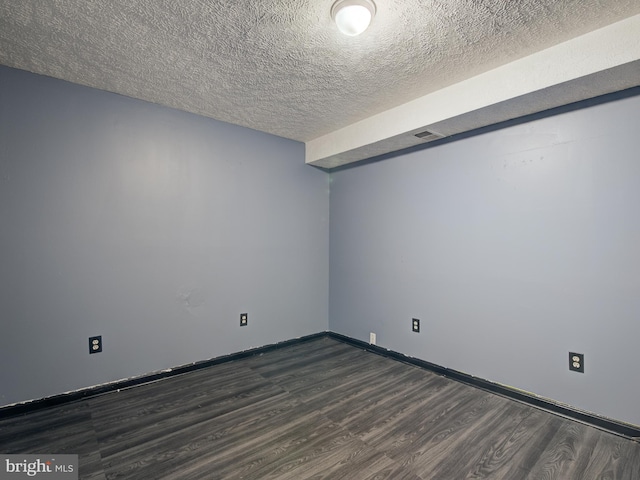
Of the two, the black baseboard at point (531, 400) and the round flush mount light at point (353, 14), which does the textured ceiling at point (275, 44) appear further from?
the black baseboard at point (531, 400)

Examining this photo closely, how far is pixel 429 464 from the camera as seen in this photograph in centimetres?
160

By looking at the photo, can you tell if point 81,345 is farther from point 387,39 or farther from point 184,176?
point 387,39

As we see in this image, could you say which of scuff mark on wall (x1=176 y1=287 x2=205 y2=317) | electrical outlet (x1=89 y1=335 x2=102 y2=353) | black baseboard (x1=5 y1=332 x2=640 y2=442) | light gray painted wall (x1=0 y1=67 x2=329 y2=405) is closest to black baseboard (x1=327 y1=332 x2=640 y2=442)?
black baseboard (x1=5 y1=332 x2=640 y2=442)

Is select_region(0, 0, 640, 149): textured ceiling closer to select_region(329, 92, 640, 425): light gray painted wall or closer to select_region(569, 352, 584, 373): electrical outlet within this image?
select_region(329, 92, 640, 425): light gray painted wall

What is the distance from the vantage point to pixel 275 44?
175 cm

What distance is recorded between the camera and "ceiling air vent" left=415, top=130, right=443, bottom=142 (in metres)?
2.57

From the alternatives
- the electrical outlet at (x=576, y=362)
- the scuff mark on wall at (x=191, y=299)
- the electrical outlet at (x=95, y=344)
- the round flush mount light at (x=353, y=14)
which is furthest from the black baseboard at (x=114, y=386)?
the round flush mount light at (x=353, y=14)

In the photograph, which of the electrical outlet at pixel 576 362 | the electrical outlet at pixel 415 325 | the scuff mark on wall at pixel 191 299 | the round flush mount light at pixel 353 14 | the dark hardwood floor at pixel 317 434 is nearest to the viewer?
the round flush mount light at pixel 353 14

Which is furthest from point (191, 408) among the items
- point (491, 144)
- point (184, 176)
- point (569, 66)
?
point (569, 66)

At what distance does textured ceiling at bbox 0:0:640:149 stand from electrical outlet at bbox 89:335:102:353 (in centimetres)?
195

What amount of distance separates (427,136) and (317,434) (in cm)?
248

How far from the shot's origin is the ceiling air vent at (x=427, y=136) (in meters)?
2.57

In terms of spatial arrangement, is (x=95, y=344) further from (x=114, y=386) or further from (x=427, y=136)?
(x=427, y=136)

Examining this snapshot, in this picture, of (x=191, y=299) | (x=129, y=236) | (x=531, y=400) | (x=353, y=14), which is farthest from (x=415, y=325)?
(x=129, y=236)
